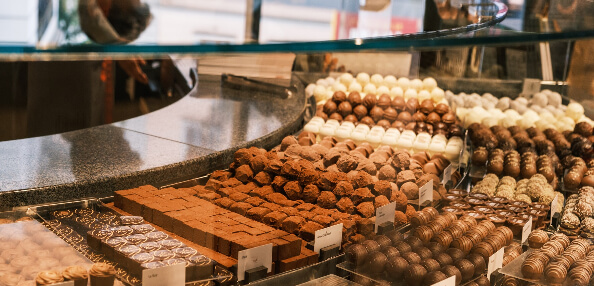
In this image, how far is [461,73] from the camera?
474 cm

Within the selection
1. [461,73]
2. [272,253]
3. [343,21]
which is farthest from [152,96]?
[343,21]

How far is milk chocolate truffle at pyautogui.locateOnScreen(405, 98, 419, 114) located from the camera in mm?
3732

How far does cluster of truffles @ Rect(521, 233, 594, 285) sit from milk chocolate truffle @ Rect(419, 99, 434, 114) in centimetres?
150

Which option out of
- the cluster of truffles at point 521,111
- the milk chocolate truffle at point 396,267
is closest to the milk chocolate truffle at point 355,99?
the cluster of truffles at point 521,111

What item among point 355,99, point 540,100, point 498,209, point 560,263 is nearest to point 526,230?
point 498,209

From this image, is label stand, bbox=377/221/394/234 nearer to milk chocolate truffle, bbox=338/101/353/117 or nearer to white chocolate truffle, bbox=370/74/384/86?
milk chocolate truffle, bbox=338/101/353/117

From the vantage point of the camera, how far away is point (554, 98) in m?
4.42

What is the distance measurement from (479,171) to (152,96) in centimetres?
401

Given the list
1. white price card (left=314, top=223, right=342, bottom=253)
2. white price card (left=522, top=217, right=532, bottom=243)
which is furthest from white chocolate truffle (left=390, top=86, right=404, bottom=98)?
white price card (left=314, top=223, right=342, bottom=253)

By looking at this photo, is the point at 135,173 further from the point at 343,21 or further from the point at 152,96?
the point at 152,96

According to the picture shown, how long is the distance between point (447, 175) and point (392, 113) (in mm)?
843

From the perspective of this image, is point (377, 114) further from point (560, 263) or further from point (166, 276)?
point (166, 276)

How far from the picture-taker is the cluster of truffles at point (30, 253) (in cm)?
150

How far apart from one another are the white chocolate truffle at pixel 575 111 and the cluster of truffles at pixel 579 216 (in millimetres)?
1278
